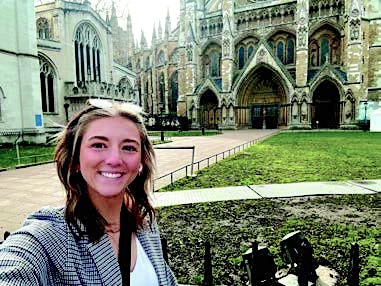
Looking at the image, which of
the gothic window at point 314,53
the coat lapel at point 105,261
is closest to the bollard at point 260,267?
the coat lapel at point 105,261

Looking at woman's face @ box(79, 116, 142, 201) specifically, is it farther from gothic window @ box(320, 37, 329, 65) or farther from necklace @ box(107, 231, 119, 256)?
gothic window @ box(320, 37, 329, 65)

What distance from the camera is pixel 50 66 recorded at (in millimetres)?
28125

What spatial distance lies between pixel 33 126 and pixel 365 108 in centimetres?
3094

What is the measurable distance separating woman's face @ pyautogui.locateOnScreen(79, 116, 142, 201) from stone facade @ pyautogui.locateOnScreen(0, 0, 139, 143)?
11274 mm

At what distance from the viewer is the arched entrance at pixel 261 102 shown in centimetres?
3806

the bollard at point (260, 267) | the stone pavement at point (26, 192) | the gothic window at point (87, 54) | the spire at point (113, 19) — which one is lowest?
the stone pavement at point (26, 192)

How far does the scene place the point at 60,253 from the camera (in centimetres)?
109

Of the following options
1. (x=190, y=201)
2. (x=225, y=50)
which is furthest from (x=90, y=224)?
(x=225, y=50)

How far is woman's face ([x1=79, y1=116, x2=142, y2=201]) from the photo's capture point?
1351 mm

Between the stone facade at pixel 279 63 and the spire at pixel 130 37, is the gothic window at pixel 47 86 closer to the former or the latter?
the stone facade at pixel 279 63

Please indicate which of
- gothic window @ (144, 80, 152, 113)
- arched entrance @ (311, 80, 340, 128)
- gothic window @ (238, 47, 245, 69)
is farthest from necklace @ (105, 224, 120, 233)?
gothic window @ (144, 80, 152, 113)

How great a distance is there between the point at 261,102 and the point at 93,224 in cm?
3944

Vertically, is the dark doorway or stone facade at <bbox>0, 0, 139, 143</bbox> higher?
stone facade at <bbox>0, 0, 139, 143</bbox>

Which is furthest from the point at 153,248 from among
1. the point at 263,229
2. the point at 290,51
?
the point at 290,51
